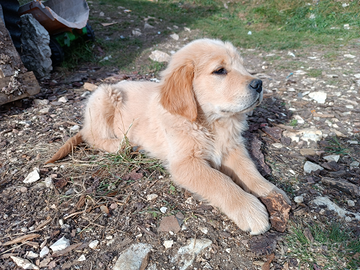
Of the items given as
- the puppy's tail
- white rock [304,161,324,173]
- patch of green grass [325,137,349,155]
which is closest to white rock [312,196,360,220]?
white rock [304,161,324,173]

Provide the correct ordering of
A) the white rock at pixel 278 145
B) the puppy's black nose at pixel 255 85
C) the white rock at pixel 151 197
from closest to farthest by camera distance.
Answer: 1. the puppy's black nose at pixel 255 85
2. the white rock at pixel 151 197
3. the white rock at pixel 278 145

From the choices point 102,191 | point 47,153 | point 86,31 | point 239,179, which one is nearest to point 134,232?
point 102,191

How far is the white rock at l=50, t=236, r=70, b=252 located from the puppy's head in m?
1.40

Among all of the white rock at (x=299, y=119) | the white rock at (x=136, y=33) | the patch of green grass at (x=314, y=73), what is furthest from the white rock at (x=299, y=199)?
the white rock at (x=136, y=33)

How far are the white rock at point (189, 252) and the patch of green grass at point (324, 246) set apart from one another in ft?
2.06

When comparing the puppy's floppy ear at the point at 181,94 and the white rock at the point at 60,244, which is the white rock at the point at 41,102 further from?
the white rock at the point at 60,244

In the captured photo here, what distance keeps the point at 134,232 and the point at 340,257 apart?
1.51 meters

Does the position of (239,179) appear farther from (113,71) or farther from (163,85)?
(113,71)

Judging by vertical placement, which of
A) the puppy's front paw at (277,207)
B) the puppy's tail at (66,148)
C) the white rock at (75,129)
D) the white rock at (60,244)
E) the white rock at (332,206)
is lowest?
the white rock at (75,129)

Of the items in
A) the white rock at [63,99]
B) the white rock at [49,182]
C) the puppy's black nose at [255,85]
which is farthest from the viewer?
the white rock at [63,99]

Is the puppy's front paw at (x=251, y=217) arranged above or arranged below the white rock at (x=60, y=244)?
above

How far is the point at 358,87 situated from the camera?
4.29 m

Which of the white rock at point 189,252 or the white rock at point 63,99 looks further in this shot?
the white rock at point 63,99

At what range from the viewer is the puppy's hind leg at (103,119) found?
128 inches
